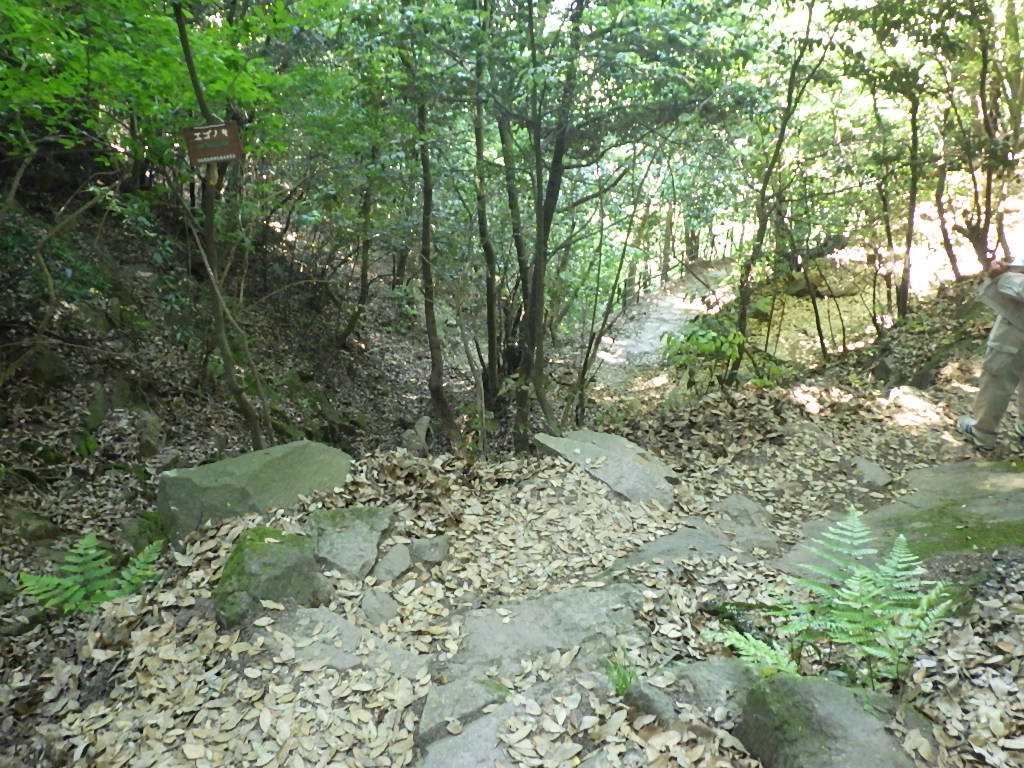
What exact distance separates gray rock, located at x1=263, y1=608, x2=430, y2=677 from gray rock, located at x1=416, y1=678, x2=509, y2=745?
0.97 ft

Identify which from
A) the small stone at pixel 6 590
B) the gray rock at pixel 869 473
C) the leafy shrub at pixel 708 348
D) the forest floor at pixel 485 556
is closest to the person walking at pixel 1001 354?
the forest floor at pixel 485 556

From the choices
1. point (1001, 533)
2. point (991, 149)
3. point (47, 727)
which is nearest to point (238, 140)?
point (47, 727)

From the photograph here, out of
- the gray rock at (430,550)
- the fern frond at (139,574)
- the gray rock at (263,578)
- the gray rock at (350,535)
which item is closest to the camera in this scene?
the gray rock at (263,578)

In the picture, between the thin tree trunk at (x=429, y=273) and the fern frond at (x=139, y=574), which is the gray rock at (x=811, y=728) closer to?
the fern frond at (x=139, y=574)

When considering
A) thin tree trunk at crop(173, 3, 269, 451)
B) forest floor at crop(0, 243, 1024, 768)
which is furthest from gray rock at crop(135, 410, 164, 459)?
thin tree trunk at crop(173, 3, 269, 451)

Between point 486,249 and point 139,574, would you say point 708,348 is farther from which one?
point 139,574

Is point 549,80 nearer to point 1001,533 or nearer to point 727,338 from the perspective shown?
point 727,338

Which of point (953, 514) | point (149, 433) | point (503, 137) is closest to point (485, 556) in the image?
point (953, 514)

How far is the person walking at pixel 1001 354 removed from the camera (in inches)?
221

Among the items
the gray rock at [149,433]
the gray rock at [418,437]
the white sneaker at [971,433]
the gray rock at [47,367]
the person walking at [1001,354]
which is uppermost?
the person walking at [1001,354]

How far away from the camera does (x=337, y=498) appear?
4828 millimetres

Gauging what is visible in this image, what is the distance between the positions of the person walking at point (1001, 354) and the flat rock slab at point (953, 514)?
1.24ft

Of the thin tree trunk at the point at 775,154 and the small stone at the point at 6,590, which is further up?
the thin tree trunk at the point at 775,154

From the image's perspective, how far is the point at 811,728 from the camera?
2.38 m
